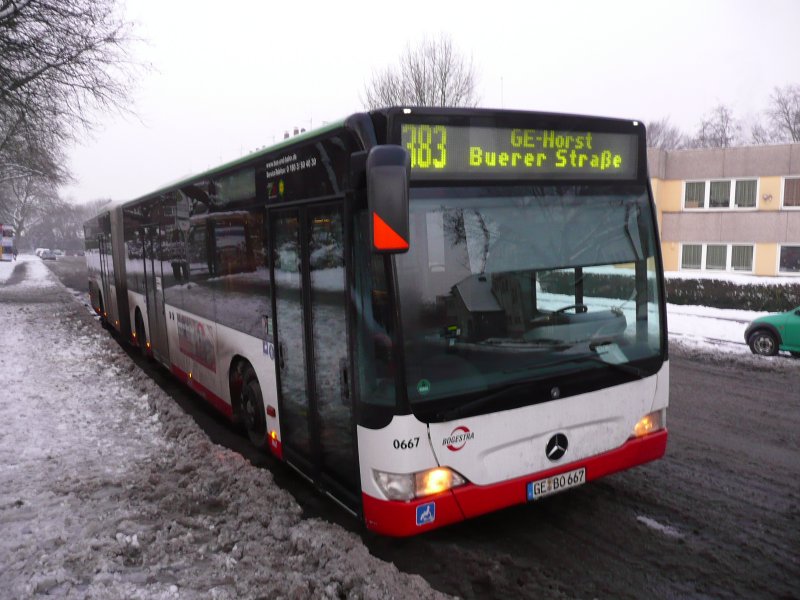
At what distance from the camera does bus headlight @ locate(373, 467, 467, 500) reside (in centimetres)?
384

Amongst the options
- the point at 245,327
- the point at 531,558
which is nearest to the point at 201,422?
the point at 245,327

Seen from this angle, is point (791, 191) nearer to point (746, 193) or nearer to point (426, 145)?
point (746, 193)

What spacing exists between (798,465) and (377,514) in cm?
443

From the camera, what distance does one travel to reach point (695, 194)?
2806cm

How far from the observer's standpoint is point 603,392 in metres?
4.44

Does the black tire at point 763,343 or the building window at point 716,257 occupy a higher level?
the building window at point 716,257

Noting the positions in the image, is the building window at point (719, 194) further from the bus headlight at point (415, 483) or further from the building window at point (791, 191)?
the bus headlight at point (415, 483)

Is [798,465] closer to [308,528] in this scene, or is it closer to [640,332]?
[640,332]

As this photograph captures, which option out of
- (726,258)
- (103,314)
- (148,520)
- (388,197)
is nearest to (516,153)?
(388,197)

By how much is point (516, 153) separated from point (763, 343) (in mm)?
9751

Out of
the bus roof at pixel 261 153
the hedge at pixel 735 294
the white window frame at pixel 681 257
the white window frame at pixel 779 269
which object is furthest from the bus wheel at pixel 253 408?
the white window frame at pixel 779 269

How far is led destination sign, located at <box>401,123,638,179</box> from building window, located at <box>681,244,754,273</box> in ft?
85.6

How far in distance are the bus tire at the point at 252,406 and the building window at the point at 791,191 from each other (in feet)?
88.8

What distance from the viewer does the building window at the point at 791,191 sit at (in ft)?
84.1
